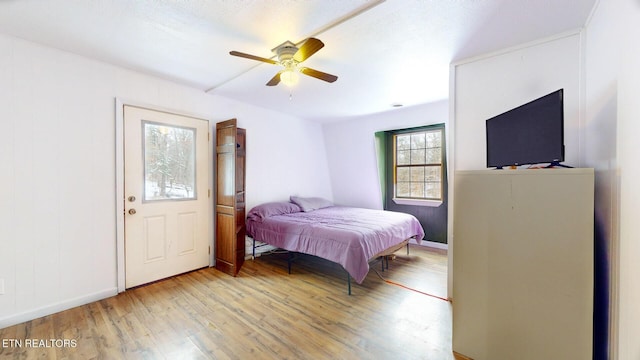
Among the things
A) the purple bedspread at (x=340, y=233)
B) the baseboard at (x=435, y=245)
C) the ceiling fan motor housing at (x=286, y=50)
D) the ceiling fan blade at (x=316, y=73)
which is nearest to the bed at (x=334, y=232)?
the purple bedspread at (x=340, y=233)

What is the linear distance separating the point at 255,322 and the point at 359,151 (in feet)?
11.7

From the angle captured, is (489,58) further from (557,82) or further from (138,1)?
(138,1)

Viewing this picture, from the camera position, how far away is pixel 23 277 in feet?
7.11

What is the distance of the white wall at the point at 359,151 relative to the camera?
14.2 ft

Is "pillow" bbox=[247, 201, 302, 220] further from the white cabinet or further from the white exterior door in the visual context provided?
the white cabinet

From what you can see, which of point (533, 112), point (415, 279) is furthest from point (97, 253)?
point (533, 112)

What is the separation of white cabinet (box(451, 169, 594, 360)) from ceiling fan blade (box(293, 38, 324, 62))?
4.53 feet

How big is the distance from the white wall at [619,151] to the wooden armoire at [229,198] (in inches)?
128

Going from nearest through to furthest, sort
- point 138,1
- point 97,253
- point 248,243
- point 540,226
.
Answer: point 540,226, point 138,1, point 97,253, point 248,243

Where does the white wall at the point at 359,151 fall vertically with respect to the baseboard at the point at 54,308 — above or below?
above

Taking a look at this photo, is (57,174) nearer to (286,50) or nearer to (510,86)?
(286,50)

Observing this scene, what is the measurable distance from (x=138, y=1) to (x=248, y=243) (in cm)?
316

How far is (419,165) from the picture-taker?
473 cm

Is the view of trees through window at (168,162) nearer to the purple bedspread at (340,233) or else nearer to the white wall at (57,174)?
the white wall at (57,174)
